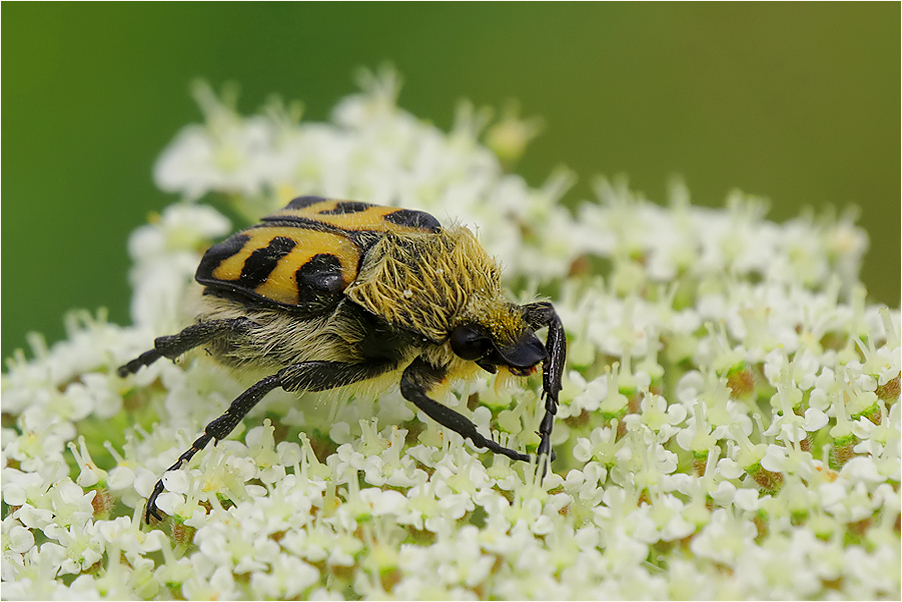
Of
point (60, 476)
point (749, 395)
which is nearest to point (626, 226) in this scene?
point (749, 395)

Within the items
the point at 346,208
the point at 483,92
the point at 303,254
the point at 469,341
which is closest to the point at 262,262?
the point at 303,254

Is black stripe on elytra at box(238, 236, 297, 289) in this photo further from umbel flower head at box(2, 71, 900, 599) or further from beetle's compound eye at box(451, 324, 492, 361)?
beetle's compound eye at box(451, 324, 492, 361)

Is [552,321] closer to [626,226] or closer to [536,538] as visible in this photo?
[536,538]

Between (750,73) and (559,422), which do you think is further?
(750,73)

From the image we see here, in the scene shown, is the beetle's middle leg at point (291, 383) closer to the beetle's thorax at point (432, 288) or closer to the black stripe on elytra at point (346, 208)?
the beetle's thorax at point (432, 288)

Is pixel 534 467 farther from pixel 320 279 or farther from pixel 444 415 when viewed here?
pixel 320 279

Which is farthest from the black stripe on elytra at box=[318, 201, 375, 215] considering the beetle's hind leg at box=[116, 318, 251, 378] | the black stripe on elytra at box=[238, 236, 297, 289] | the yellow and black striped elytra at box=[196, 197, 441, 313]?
the beetle's hind leg at box=[116, 318, 251, 378]

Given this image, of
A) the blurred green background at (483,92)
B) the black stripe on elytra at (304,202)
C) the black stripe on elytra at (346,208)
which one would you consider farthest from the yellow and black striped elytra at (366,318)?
the blurred green background at (483,92)
